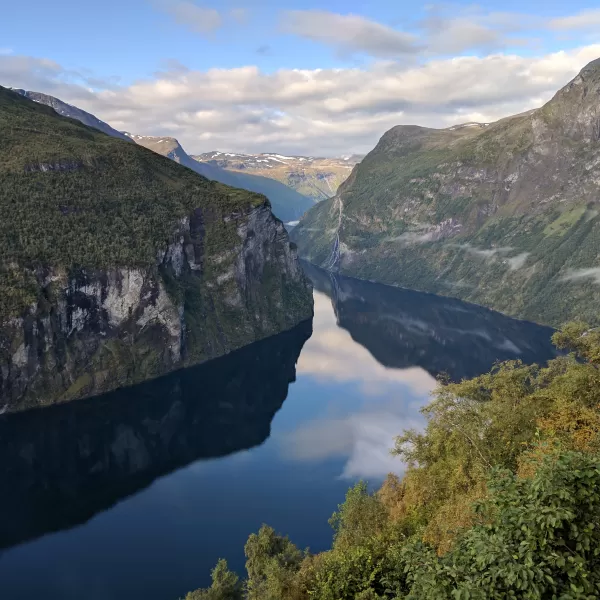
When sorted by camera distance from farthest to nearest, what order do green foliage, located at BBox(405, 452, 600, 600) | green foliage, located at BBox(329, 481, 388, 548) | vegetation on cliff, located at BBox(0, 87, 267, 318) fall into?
vegetation on cliff, located at BBox(0, 87, 267, 318) → green foliage, located at BBox(329, 481, 388, 548) → green foliage, located at BBox(405, 452, 600, 600)

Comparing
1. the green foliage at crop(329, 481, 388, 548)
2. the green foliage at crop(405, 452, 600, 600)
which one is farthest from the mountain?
the green foliage at crop(405, 452, 600, 600)

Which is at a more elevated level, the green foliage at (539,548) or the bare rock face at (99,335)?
the green foliage at (539,548)

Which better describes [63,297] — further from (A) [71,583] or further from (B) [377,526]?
(B) [377,526]

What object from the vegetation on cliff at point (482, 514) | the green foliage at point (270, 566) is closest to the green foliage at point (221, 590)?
the vegetation on cliff at point (482, 514)

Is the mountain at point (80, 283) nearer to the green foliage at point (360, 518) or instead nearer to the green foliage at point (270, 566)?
the green foliage at point (270, 566)

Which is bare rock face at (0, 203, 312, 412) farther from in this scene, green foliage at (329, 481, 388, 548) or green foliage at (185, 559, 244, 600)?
green foliage at (329, 481, 388, 548)

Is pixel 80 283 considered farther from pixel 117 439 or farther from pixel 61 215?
Answer: pixel 117 439

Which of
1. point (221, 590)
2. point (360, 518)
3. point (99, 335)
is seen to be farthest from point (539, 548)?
point (99, 335)
